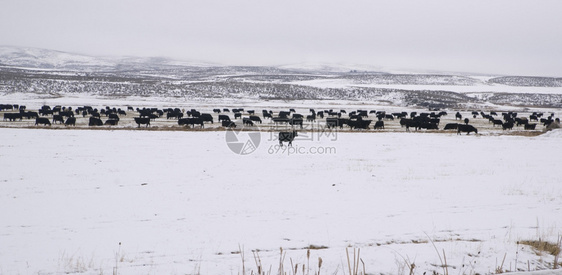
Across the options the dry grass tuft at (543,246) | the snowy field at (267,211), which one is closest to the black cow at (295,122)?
the snowy field at (267,211)

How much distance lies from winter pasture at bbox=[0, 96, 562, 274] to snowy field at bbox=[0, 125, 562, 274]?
0.12 feet

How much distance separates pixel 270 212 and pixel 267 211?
10 cm

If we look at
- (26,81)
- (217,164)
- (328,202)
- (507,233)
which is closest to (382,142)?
→ (217,164)

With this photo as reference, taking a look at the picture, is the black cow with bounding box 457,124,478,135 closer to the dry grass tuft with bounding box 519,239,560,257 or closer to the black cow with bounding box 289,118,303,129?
the black cow with bounding box 289,118,303,129

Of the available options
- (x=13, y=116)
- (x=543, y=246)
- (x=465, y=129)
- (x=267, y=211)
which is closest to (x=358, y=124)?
(x=465, y=129)

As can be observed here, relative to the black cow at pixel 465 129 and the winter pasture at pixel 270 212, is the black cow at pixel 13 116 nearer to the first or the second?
the winter pasture at pixel 270 212

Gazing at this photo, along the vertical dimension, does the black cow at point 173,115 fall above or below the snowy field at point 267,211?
below

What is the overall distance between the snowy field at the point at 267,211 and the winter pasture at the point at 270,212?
35 mm

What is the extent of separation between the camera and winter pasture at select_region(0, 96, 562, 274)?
16.4 ft

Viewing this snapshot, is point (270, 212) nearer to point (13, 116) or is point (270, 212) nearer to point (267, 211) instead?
point (267, 211)

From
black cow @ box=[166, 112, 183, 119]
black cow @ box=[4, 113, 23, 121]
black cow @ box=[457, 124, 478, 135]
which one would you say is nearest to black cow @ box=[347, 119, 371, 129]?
black cow @ box=[457, 124, 478, 135]

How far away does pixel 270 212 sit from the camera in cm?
764

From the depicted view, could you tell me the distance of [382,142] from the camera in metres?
21.1

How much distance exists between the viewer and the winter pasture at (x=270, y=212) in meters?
5.00
